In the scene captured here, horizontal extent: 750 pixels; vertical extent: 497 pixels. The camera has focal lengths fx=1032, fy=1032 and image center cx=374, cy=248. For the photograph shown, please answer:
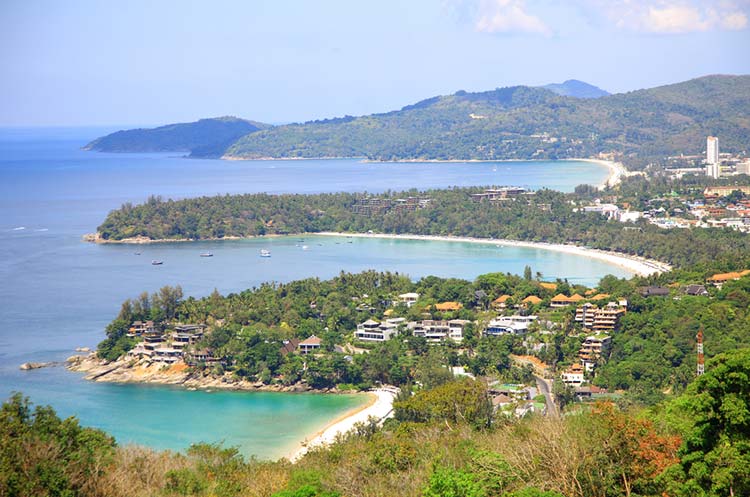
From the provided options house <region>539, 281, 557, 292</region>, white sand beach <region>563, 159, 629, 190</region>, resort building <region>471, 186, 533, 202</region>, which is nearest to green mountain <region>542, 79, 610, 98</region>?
white sand beach <region>563, 159, 629, 190</region>

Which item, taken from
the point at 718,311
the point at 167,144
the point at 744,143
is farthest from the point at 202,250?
the point at 167,144

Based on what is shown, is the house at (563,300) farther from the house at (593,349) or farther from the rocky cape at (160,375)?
the rocky cape at (160,375)

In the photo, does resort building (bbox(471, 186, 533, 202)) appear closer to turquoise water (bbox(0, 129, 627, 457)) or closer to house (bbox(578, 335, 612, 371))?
turquoise water (bbox(0, 129, 627, 457))

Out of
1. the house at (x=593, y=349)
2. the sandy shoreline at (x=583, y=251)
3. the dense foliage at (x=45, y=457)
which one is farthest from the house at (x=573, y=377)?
the sandy shoreline at (x=583, y=251)

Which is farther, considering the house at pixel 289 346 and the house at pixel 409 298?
the house at pixel 409 298

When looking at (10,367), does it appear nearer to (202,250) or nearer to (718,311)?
(718,311)

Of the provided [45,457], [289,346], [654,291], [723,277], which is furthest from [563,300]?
[45,457]

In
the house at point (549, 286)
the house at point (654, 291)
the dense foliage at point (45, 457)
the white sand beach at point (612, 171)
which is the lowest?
the house at point (549, 286)
